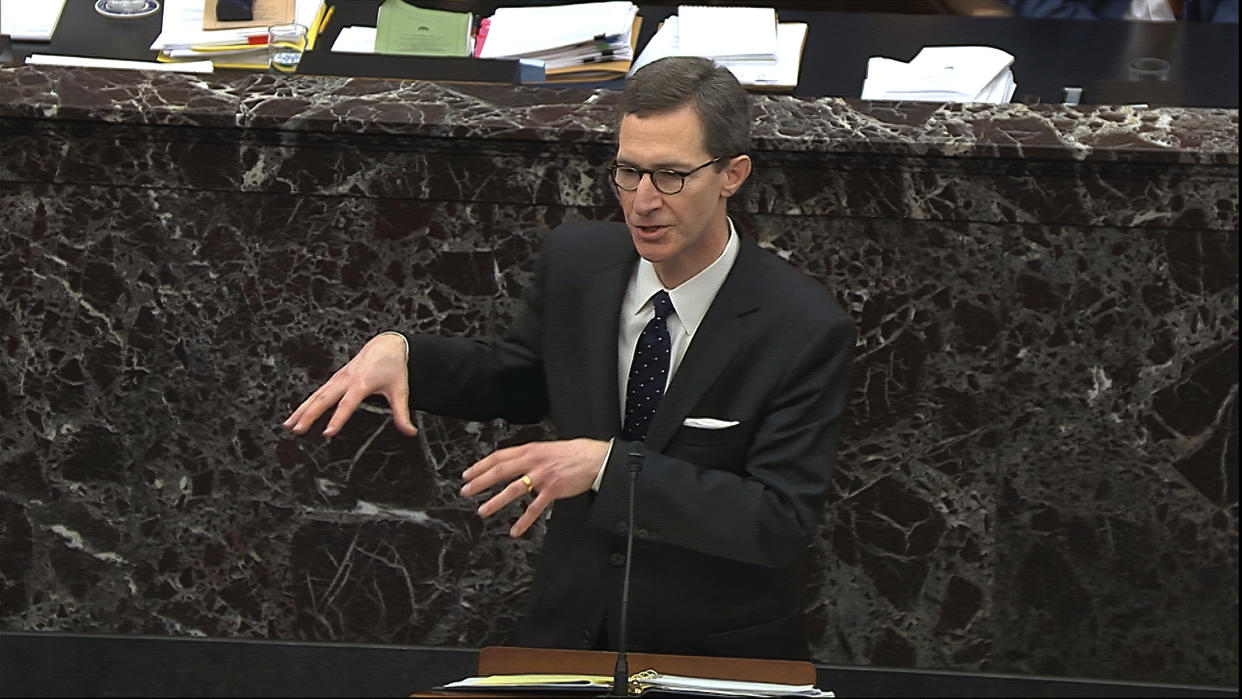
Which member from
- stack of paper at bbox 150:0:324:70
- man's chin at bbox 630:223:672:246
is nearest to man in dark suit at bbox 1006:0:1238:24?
stack of paper at bbox 150:0:324:70

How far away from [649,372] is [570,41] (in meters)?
1.63

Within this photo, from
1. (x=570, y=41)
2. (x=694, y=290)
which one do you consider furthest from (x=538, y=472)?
(x=570, y=41)

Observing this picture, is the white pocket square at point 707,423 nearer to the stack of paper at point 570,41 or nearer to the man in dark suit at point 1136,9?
the stack of paper at point 570,41

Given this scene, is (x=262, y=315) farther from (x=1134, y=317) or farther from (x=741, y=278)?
(x=1134, y=317)

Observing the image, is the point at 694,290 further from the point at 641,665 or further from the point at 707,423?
the point at 641,665

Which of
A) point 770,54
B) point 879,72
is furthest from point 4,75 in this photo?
point 879,72

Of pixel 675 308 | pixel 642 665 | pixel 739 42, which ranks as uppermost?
pixel 739 42

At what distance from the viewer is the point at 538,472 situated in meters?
2.22

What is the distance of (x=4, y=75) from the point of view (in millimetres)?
3377

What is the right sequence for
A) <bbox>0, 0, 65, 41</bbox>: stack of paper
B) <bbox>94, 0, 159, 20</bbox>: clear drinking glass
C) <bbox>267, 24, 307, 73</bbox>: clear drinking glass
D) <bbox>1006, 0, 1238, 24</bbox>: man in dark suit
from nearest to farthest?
<bbox>267, 24, 307, 73</bbox>: clear drinking glass, <bbox>0, 0, 65, 41</bbox>: stack of paper, <bbox>94, 0, 159, 20</bbox>: clear drinking glass, <bbox>1006, 0, 1238, 24</bbox>: man in dark suit

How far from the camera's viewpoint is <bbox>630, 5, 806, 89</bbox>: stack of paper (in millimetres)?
4012

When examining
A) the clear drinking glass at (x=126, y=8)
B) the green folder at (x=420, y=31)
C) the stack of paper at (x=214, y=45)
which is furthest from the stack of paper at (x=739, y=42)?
the clear drinking glass at (x=126, y=8)

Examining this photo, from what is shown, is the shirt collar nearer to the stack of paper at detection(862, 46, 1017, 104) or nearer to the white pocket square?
the white pocket square

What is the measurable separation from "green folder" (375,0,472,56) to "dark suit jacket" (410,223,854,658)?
149cm
